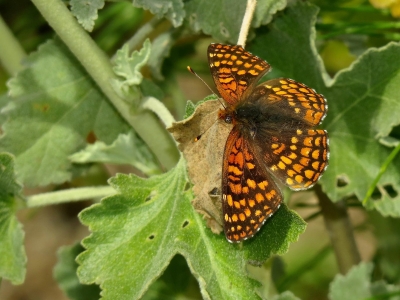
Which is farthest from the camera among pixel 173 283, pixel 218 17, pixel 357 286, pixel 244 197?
pixel 173 283

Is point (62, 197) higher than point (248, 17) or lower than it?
lower

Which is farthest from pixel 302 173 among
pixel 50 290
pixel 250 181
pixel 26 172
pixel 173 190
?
pixel 50 290

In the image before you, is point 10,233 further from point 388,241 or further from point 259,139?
point 388,241

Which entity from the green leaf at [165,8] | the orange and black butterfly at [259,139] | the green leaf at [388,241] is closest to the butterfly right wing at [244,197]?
the orange and black butterfly at [259,139]

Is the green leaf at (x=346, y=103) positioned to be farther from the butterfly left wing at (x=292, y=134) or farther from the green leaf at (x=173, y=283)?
the green leaf at (x=173, y=283)

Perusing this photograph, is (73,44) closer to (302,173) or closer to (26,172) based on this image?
(26,172)

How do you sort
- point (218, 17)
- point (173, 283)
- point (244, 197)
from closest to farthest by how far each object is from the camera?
point (244, 197), point (218, 17), point (173, 283)

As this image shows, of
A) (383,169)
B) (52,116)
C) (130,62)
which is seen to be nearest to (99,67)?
(130,62)
